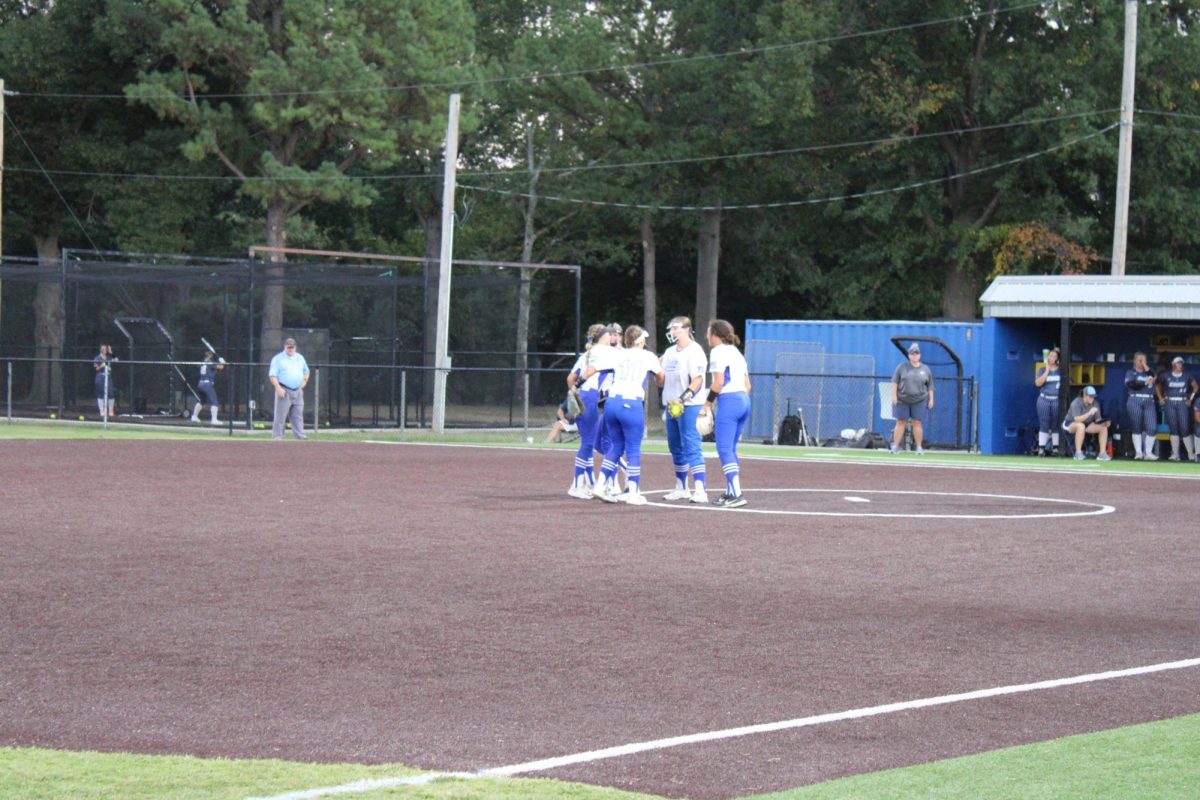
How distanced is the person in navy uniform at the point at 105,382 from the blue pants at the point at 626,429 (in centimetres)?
1798

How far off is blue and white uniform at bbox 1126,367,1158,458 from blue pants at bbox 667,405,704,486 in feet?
46.0

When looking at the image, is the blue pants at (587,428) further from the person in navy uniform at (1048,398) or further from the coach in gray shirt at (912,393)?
the person in navy uniform at (1048,398)

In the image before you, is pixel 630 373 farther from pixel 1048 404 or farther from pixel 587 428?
pixel 1048 404

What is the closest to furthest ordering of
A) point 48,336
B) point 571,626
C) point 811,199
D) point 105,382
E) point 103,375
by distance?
point 571,626, point 105,382, point 103,375, point 48,336, point 811,199

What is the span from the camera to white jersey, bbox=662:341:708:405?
17.9 metres

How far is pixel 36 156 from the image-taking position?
5225cm

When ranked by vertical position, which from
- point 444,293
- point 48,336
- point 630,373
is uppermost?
point 444,293

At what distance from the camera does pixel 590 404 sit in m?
19.1

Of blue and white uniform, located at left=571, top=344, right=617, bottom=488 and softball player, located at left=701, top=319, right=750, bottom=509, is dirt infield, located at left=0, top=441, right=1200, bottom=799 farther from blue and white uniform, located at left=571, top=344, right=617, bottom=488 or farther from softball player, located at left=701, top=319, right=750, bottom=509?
blue and white uniform, located at left=571, top=344, right=617, bottom=488

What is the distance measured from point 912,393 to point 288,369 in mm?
11238

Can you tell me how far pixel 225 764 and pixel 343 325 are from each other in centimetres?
3266

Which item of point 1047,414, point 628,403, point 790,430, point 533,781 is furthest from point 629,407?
point 790,430

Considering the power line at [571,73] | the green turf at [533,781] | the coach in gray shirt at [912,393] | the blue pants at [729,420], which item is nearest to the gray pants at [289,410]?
the coach in gray shirt at [912,393]

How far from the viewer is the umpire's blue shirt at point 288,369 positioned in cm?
3039
